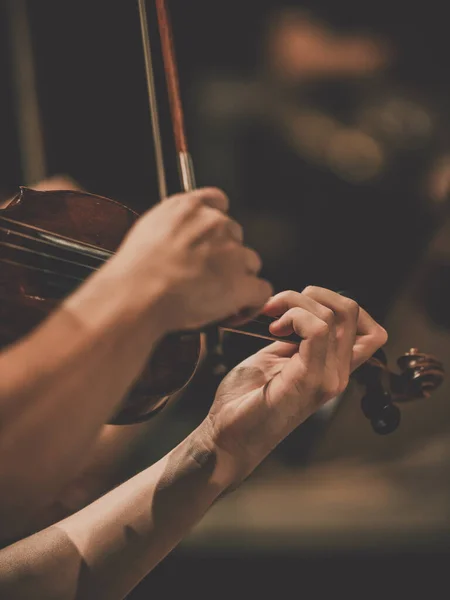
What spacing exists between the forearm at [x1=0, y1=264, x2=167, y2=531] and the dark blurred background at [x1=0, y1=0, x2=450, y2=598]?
3.41 ft

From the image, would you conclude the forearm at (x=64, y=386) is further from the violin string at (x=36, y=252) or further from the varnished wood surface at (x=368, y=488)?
the varnished wood surface at (x=368, y=488)

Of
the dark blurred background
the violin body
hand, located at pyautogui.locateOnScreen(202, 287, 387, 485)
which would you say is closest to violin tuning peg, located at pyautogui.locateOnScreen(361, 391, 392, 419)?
hand, located at pyautogui.locateOnScreen(202, 287, 387, 485)

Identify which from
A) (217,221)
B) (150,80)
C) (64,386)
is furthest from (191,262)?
(150,80)

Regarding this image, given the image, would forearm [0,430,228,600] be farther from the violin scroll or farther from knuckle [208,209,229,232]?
knuckle [208,209,229,232]

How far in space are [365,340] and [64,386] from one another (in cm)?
58

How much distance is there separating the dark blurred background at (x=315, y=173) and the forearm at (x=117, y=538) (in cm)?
64

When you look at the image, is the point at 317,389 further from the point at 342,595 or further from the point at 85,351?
the point at 342,595

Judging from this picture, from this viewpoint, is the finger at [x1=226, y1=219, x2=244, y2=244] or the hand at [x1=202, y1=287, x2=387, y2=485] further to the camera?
the hand at [x1=202, y1=287, x2=387, y2=485]

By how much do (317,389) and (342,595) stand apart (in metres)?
0.92

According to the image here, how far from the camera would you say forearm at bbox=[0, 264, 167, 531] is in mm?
499

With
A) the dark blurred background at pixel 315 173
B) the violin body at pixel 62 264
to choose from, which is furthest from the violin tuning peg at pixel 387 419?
the dark blurred background at pixel 315 173

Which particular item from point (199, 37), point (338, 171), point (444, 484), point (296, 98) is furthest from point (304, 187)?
point (444, 484)

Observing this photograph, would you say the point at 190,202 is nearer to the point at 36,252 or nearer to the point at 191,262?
the point at 191,262

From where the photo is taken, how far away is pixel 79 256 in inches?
28.8
